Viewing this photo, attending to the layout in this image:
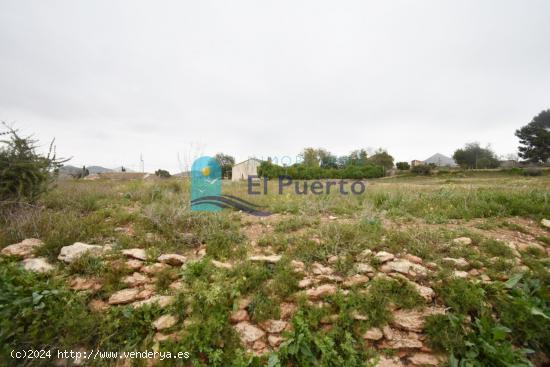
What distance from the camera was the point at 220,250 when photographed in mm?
2797

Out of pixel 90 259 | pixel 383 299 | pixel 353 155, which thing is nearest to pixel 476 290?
pixel 383 299

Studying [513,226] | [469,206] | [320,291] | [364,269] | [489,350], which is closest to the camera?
[489,350]

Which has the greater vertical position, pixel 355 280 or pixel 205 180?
pixel 205 180

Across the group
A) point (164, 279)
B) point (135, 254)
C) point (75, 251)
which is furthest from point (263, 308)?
point (75, 251)

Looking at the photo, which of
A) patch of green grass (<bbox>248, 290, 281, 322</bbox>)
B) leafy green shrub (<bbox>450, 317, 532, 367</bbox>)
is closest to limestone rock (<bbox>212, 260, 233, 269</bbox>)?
patch of green grass (<bbox>248, 290, 281, 322</bbox>)

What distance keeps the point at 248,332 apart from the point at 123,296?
1306 mm

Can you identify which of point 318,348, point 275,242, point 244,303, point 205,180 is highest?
point 205,180

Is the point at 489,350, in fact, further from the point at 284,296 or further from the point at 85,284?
the point at 85,284

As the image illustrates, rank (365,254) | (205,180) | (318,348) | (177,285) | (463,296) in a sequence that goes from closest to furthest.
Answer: (318,348) → (463,296) → (177,285) → (365,254) → (205,180)

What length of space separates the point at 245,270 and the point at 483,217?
468 centimetres

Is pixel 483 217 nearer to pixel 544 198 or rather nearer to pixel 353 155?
pixel 544 198

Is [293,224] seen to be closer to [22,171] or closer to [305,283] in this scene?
[305,283]

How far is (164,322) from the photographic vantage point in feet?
6.19

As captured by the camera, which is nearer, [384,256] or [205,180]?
[384,256]
